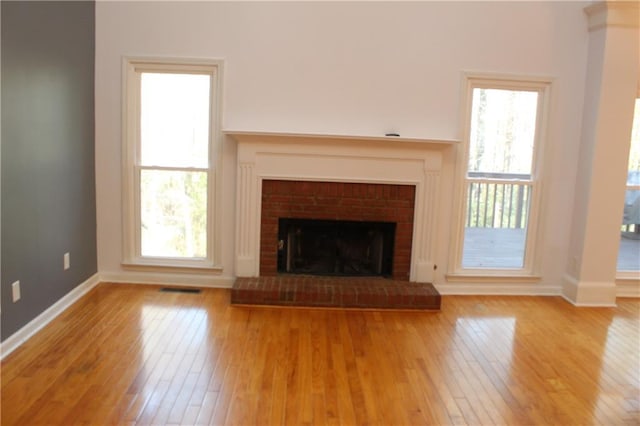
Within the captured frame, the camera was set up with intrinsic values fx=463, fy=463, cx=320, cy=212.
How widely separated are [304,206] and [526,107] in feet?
7.42

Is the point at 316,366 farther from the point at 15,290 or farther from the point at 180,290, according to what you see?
the point at 15,290

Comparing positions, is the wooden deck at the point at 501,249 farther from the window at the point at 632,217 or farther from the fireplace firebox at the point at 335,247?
the fireplace firebox at the point at 335,247

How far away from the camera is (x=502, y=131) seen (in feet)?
14.2

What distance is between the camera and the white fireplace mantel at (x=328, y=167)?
4.07 m

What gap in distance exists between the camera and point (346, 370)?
2857 mm

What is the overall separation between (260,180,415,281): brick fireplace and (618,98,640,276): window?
2135 millimetres

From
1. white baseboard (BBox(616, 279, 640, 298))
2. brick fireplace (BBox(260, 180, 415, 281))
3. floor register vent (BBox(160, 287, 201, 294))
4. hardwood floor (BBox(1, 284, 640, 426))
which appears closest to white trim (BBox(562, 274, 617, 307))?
hardwood floor (BBox(1, 284, 640, 426))

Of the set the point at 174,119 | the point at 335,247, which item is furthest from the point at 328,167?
the point at 174,119

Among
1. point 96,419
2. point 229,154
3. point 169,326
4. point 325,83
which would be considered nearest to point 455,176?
point 325,83

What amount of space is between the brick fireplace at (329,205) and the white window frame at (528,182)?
478 mm

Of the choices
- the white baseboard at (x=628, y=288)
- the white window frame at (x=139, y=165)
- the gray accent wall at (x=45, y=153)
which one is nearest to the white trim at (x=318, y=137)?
the white window frame at (x=139, y=165)

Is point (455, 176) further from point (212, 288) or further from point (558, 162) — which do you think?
point (212, 288)

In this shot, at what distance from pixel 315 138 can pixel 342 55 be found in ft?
2.56

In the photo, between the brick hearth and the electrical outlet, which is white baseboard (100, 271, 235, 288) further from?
the electrical outlet
